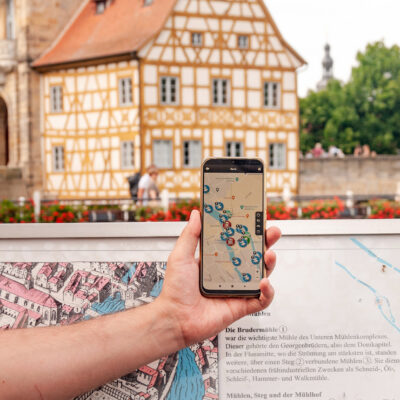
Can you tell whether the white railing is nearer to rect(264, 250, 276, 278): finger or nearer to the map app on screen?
the map app on screen

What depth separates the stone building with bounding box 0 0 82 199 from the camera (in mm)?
23391

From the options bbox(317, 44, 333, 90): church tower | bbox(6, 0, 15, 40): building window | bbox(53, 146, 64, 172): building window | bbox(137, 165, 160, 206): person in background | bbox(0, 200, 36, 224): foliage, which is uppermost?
bbox(317, 44, 333, 90): church tower

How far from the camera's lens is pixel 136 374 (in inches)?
55.0

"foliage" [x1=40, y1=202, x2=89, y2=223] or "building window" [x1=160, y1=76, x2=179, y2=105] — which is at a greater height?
"building window" [x1=160, y1=76, x2=179, y2=105]

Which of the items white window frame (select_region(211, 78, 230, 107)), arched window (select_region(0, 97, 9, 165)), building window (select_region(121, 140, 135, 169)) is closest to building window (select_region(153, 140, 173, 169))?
building window (select_region(121, 140, 135, 169))

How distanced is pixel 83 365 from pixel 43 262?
0.33 m

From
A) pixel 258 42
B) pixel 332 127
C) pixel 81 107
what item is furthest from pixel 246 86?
pixel 332 127

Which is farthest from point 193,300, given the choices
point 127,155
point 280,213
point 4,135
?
point 4,135

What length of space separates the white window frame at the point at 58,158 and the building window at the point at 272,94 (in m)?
7.47

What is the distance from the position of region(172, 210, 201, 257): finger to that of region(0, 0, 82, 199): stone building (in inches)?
878

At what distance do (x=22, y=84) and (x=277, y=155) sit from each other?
982 cm

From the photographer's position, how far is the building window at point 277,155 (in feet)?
73.3

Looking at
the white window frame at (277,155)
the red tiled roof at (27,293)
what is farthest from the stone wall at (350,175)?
the red tiled roof at (27,293)

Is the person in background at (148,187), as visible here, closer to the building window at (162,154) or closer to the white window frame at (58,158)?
the building window at (162,154)
